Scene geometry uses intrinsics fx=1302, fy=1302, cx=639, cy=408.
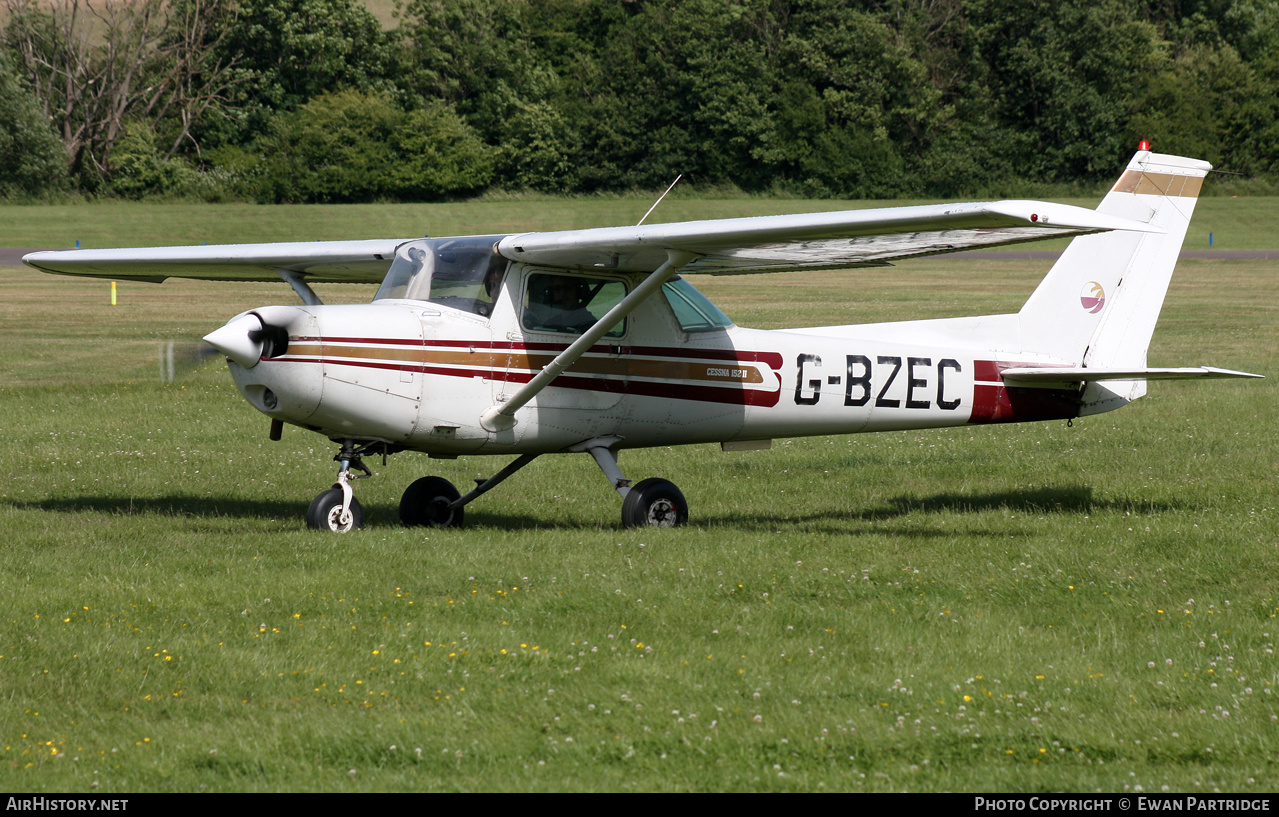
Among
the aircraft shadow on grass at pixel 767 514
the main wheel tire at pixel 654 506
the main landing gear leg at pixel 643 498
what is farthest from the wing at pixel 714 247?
the aircraft shadow on grass at pixel 767 514

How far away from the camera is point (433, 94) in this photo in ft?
267

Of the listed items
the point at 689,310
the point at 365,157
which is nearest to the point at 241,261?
the point at 689,310

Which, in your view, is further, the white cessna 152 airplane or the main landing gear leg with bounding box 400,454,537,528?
the main landing gear leg with bounding box 400,454,537,528

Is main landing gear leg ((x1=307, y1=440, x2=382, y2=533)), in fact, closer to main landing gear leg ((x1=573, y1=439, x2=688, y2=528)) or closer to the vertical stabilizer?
main landing gear leg ((x1=573, y1=439, x2=688, y2=528))

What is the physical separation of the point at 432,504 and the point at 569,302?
2106 millimetres

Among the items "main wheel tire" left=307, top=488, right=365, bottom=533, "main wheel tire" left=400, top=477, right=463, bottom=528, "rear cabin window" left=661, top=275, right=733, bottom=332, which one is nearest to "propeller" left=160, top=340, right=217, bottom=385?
"main wheel tire" left=307, top=488, right=365, bottom=533

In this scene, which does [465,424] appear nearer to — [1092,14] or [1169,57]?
[1092,14]

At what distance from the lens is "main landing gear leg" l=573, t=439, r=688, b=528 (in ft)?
33.9

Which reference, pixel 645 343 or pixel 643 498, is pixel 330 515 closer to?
pixel 643 498

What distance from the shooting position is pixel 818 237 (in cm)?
913

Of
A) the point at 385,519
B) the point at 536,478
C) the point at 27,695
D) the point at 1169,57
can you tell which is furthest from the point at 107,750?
the point at 1169,57

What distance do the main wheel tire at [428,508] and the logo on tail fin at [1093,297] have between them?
237 inches

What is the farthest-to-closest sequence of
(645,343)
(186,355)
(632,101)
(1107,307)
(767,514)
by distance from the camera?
(632,101), (1107,307), (767,514), (645,343), (186,355)

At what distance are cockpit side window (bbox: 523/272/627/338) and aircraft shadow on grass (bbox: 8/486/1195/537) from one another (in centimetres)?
167
